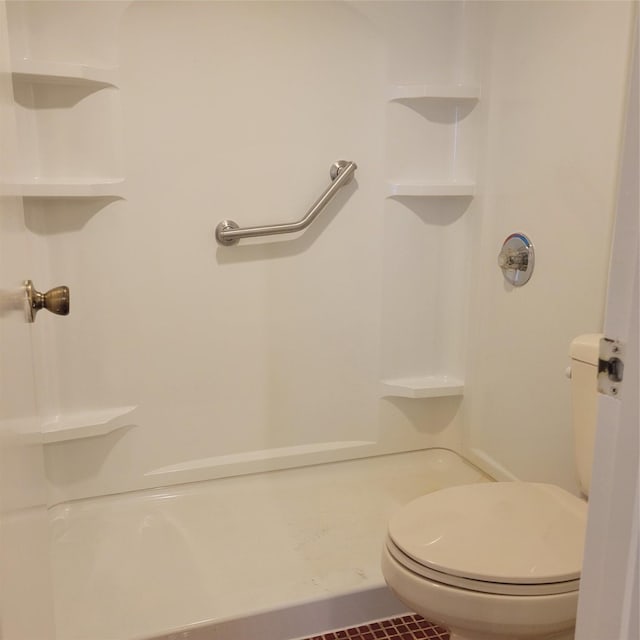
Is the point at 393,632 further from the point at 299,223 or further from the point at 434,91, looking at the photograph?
the point at 434,91

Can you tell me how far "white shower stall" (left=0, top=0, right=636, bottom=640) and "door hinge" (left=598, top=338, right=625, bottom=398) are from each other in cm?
109

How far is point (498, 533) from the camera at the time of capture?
3.73 feet

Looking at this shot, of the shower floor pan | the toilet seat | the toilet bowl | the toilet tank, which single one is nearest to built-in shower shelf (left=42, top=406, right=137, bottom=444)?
the shower floor pan

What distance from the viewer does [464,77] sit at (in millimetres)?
1939

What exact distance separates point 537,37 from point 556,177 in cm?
39

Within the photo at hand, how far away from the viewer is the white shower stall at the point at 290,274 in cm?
154

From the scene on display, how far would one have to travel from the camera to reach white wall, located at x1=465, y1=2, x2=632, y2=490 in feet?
4.84

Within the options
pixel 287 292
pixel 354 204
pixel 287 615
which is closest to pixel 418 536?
pixel 287 615

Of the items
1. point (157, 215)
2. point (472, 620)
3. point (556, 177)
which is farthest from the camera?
point (157, 215)

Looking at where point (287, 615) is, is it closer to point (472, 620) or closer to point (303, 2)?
point (472, 620)

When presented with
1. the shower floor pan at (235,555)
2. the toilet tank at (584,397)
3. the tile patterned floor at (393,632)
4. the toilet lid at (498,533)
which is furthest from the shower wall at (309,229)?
the tile patterned floor at (393,632)

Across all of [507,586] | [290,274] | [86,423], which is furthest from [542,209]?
[86,423]

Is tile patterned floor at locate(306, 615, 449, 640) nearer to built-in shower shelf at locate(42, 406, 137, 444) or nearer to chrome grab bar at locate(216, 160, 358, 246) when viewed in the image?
built-in shower shelf at locate(42, 406, 137, 444)

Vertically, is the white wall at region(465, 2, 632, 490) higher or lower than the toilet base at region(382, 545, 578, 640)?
higher
